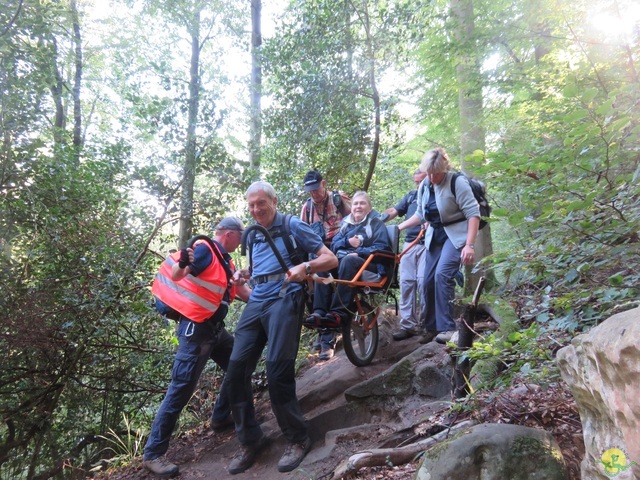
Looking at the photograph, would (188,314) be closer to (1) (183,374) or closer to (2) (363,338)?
(1) (183,374)

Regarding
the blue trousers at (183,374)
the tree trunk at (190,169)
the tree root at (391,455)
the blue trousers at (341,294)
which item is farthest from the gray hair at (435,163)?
the tree trunk at (190,169)

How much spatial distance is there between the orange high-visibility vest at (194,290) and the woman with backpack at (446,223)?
2411mm

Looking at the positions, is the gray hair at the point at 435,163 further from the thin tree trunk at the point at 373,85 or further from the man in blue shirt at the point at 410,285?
the thin tree trunk at the point at 373,85

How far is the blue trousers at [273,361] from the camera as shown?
3.53 m

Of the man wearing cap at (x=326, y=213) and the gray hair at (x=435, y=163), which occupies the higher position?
the gray hair at (x=435, y=163)

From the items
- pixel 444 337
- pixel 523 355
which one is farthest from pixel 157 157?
pixel 523 355

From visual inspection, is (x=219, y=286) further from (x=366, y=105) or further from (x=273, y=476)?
(x=366, y=105)

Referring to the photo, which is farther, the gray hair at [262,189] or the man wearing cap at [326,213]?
the man wearing cap at [326,213]

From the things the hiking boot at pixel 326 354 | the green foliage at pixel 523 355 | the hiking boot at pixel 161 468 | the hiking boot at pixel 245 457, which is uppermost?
the green foliage at pixel 523 355

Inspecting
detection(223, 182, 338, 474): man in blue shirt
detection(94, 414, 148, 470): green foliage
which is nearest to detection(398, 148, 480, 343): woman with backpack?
detection(223, 182, 338, 474): man in blue shirt

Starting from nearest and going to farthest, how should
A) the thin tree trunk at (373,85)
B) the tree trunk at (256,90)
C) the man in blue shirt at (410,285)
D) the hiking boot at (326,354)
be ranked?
1. the man in blue shirt at (410,285)
2. the hiking boot at (326,354)
3. the thin tree trunk at (373,85)
4. the tree trunk at (256,90)

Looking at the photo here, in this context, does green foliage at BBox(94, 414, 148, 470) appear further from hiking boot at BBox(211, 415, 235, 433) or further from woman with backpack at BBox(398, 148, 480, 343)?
woman with backpack at BBox(398, 148, 480, 343)

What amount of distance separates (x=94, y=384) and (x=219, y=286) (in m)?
3.96

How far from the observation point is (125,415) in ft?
21.3
